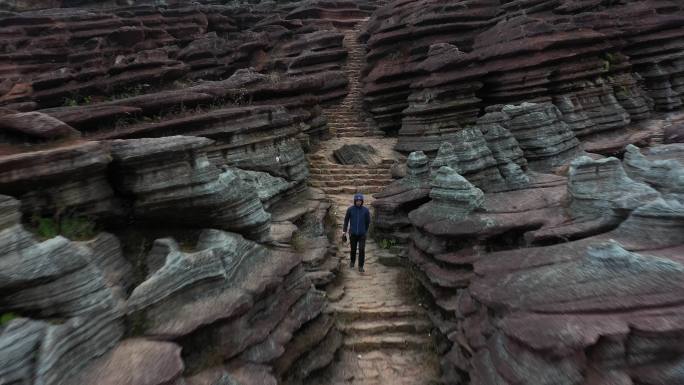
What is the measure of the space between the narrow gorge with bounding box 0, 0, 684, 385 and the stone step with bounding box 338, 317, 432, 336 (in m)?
0.04

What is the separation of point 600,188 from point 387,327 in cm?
436

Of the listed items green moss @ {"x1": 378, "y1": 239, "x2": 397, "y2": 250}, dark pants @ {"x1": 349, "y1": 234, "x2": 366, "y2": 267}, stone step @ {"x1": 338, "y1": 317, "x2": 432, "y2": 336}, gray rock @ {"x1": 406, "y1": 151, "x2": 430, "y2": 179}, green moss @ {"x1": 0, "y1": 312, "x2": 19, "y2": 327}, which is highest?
green moss @ {"x1": 0, "y1": 312, "x2": 19, "y2": 327}

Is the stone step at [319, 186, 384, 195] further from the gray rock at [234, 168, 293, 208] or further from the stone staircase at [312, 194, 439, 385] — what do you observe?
the stone staircase at [312, 194, 439, 385]

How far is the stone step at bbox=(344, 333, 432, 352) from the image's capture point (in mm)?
7371

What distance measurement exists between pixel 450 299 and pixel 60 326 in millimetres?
5872

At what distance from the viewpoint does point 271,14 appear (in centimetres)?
2889

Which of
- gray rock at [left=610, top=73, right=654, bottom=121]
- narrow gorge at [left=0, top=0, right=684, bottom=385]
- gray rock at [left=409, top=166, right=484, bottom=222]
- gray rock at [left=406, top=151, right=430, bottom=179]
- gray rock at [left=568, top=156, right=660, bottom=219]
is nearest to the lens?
narrow gorge at [left=0, top=0, right=684, bottom=385]

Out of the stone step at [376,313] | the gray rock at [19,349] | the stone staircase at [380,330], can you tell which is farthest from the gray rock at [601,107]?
the gray rock at [19,349]

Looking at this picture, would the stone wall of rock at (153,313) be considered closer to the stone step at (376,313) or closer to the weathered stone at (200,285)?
the weathered stone at (200,285)

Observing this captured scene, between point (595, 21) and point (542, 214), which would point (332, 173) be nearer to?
point (542, 214)

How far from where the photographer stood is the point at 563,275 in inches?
195

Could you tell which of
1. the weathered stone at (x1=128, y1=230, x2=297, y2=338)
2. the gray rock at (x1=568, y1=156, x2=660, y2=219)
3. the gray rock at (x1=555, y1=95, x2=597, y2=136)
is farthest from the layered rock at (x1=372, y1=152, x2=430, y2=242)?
the gray rock at (x1=555, y1=95, x2=597, y2=136)

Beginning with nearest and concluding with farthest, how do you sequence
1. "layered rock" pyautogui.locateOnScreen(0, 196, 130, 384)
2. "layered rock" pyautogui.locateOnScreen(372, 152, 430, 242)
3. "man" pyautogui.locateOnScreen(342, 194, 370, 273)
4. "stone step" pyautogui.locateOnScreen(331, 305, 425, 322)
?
1. "layered rock" pyautogui.locateOnScreen(0, 196, 130, 384)
2. "stone step" pyautogui.locateOnScreen(331, 305, 425, 322)
3. "man" pyautogui.locateOnScreen(342, 194, 370, 273)
4. "layered rock" pyautogui.locateOnScreen(372, 152, 430, 242)

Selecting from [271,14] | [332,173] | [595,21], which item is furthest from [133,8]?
[595,21]
